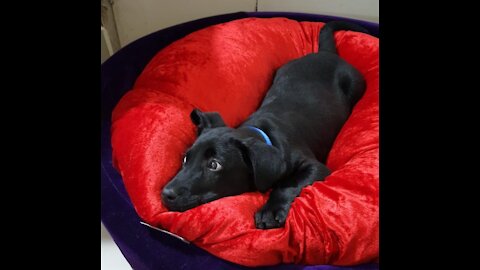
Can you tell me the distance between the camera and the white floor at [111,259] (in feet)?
5.48

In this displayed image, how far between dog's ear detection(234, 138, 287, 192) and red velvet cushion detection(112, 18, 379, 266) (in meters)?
0.07

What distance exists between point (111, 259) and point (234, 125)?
2.37ft

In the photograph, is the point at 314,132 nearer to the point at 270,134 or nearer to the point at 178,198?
the point at 270,134

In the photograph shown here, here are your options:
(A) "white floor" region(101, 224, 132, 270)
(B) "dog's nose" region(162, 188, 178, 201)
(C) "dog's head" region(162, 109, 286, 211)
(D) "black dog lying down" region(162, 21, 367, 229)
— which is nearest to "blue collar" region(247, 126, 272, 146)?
(D) "black dog lying down" region(162, 21, 367, 229)

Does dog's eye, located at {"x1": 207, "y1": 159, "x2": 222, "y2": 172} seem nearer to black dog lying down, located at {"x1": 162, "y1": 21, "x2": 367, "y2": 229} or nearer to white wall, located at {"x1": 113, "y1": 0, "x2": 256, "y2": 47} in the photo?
black dog lying down, located at {"x1": 162, "y1": 21, "x2": 367, "y2": 229}

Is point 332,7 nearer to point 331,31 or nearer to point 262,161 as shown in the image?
point 331,31

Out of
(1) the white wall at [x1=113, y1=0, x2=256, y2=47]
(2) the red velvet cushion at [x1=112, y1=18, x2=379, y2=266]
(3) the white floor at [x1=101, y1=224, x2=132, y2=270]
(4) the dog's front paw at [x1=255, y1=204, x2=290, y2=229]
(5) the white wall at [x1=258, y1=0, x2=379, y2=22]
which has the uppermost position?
(1) the white wall at [x1=113, y1=0, x2=256, y2=47]

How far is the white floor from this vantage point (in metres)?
1.67

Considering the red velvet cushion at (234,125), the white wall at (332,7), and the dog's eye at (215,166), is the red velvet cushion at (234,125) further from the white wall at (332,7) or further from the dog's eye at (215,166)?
the white wall at (332,7)

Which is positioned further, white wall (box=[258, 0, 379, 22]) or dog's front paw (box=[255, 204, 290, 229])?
white wall (box=[258, 0, 379, 22])

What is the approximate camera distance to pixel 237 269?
4.12 feet
